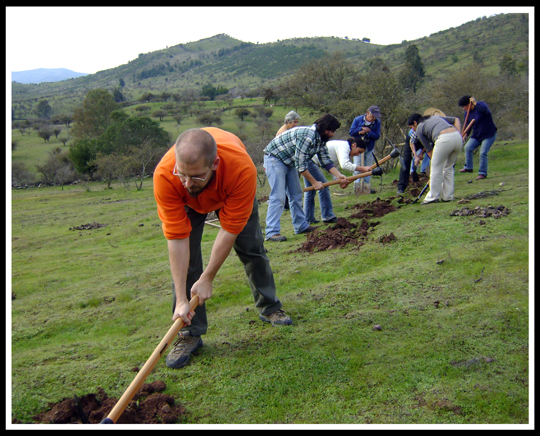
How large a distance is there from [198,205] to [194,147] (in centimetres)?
74

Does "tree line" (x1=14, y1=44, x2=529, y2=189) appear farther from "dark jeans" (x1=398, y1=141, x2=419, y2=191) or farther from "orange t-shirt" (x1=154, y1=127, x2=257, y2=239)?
"orange t-shirt" (x1=154, y1=127, x2=257, y2=239)

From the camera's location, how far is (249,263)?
3670 millimetres

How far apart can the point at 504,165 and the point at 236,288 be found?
1069 cm

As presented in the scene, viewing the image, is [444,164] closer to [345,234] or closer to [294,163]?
[345,234]

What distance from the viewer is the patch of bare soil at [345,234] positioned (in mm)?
6250

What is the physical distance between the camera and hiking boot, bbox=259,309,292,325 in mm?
3832

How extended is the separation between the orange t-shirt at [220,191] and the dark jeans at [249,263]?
353 mm

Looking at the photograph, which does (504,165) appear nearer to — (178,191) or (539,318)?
(539,318)

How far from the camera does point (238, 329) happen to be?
12.8 feet

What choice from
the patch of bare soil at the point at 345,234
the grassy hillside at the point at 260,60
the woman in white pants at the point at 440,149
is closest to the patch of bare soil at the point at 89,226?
the patch of bare soil at the point at 345,234

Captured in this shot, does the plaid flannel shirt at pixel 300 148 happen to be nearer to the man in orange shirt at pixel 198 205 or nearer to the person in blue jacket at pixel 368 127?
the person in blue jacket at pixel 368 127

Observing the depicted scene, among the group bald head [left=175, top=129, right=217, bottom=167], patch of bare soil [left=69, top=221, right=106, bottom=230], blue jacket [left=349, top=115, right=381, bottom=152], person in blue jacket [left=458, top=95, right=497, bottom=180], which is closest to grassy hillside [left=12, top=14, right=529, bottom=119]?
patch of bare soil [left=69, top=221, right=106, bottom=230]

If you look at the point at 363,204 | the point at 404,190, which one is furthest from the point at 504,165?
the point at 363,204

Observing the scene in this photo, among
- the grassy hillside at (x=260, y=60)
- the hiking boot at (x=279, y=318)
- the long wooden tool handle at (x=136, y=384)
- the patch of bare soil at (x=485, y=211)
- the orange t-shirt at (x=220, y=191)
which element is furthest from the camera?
the grassy hillside at (x=260, y=60)
